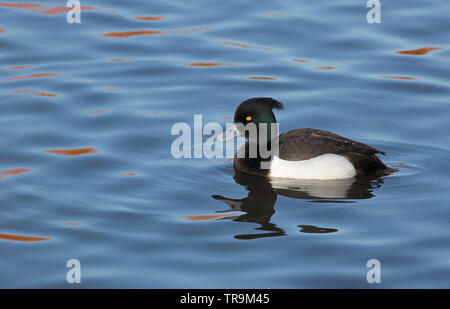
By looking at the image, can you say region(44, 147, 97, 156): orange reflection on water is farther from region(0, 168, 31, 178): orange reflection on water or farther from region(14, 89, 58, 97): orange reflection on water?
region(14, 89, 58, 97): orange reflection on water

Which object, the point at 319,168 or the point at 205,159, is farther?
the point at 205,159

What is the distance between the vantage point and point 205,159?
1092 cm

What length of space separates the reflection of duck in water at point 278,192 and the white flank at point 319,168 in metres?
0.07

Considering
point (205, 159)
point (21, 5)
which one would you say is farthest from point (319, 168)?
point (21, 5)

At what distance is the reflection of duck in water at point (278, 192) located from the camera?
30.8 feet

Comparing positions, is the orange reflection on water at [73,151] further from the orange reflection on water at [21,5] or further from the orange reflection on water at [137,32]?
the orange reflection on water at [21,5]

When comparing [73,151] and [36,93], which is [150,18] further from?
[73,151]

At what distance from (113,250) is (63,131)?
3.44 meters

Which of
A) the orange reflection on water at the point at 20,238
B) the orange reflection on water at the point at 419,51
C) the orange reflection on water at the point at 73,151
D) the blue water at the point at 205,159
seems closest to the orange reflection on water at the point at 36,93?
the blue water at the point at 205,159

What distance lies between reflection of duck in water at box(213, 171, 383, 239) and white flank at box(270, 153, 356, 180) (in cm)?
7

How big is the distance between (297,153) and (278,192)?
0.54 m

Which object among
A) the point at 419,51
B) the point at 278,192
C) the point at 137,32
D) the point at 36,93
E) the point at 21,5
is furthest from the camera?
the point at 21,5
